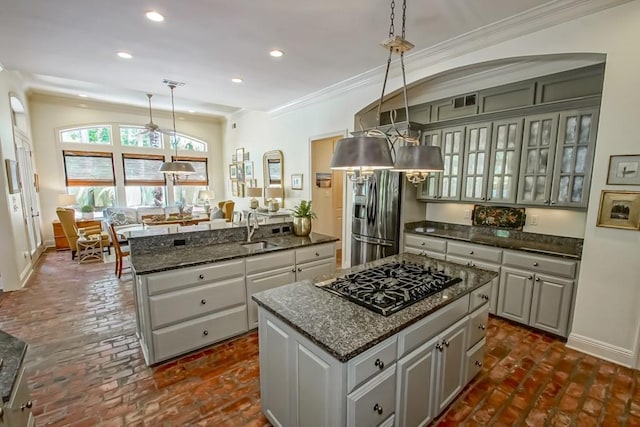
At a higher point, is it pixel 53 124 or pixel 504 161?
pixel 53 124

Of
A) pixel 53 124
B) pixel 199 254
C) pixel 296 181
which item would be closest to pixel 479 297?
pixel 199 254

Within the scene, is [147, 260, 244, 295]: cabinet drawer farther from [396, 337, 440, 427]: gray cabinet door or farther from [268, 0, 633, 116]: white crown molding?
[268, 0, 633, 116]: white crown molding

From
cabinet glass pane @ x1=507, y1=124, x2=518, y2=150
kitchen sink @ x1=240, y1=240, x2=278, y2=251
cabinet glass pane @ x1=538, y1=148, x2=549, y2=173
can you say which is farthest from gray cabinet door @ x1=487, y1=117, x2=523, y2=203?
kitchen sink @ x1=240, y1=240, x2=278, y2=251

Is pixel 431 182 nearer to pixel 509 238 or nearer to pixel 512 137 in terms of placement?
pixel 512 137

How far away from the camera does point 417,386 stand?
5.29 feet

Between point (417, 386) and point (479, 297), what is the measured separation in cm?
82

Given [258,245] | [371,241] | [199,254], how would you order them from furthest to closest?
1. [371,241]
2. [258,245]
3. [199,254]

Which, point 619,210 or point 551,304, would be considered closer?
point 619,210

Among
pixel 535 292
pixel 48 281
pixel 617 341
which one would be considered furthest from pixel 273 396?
pixel 48 281

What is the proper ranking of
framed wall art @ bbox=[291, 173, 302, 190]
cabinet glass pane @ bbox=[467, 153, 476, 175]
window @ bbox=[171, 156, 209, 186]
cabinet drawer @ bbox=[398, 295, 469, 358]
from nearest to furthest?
cabinet drawer @ bbox=[398, 295, 469, 358] < cabinet glass pane @ bbox=[467, 153, 476, 175] < framed wall art @ bbox=[291, 173, 302, 190] < window @ bbox=[171, 156, 209, 186]

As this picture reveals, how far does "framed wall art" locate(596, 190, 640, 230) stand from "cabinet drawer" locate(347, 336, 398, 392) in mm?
2395

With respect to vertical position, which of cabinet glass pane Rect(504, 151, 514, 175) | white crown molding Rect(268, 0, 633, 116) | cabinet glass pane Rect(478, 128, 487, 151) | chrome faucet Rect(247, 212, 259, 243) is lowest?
chrome faucet Rect(247, 212, 259, 243)

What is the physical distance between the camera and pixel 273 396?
174 centimetres

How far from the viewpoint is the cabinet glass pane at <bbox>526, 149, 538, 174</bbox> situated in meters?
3.09
